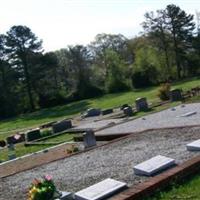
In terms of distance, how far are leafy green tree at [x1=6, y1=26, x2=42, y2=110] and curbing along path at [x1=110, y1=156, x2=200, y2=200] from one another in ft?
181

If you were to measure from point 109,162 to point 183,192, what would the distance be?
4.30 m

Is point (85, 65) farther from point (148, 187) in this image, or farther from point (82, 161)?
point (148, 187)

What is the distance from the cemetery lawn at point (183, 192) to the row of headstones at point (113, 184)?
0.88 metres

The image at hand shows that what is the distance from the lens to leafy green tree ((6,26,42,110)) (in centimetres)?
6600

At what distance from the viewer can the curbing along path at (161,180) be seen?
991cm

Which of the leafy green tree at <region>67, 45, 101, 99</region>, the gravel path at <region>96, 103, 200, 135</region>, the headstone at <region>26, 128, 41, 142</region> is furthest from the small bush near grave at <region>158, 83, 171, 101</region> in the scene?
the leafy green tree at <region>67, 45, 101, 99</region>

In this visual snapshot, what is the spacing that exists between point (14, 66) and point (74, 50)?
491 inches

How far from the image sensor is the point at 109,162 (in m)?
13.9

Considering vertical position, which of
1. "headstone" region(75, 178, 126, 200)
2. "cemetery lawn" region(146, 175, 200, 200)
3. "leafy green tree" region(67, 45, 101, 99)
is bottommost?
"cemetery lawn" region(146, 175, 200, 200)

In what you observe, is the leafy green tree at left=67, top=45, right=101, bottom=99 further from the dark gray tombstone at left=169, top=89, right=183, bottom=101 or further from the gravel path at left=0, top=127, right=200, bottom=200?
the gravel path at left=0, top=127, right=200, bottom=200

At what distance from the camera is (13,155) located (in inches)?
869

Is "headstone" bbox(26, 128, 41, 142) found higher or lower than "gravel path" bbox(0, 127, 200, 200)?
lower

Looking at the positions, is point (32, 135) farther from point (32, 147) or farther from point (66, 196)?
point (66, 196)

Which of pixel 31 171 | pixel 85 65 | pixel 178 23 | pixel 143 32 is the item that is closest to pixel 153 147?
pixel 31 171
